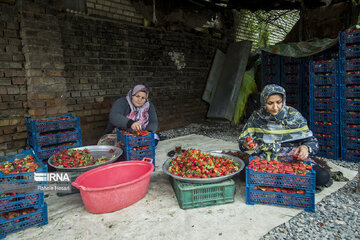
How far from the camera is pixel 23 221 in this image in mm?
2340

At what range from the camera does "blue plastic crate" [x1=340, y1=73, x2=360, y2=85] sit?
3895 mm

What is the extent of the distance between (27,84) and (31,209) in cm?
269

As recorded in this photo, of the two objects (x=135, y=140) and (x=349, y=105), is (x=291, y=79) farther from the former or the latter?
(x=135, y=140)

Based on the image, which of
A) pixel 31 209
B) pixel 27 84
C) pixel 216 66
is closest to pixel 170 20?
pixel 216 66

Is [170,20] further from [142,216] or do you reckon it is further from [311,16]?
[142,216]

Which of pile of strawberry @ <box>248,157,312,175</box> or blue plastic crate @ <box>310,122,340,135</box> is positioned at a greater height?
blue plastic crate @ <box>310,122,340,135</box>

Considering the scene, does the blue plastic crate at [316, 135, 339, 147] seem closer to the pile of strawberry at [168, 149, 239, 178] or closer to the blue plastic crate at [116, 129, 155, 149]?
the pile of strawberry at [168, 149, 239, 178]

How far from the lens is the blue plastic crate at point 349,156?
402 cm

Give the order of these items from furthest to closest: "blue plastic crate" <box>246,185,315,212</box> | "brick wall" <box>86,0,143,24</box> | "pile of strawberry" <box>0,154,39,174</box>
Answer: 1. "brick wall" <box>86,0,143,24</box>
2. "blue plastic crate" <box>246,185,315,212</box>
3. "pile of strawberry" <box>0,154,39,174</box>

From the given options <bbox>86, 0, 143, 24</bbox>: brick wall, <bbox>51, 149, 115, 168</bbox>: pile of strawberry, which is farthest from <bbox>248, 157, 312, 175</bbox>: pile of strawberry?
<bbox>86, 0, 143, 24</bbox>: brick wall

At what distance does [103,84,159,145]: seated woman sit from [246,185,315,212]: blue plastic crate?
2.07 m

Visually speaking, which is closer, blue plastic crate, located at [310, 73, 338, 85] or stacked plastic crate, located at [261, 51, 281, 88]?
blue plastic crate, located at [310, 73, 338, 85]

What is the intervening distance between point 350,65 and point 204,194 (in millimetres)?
3195

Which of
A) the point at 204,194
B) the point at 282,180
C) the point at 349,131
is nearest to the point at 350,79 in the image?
the point at 349,131
